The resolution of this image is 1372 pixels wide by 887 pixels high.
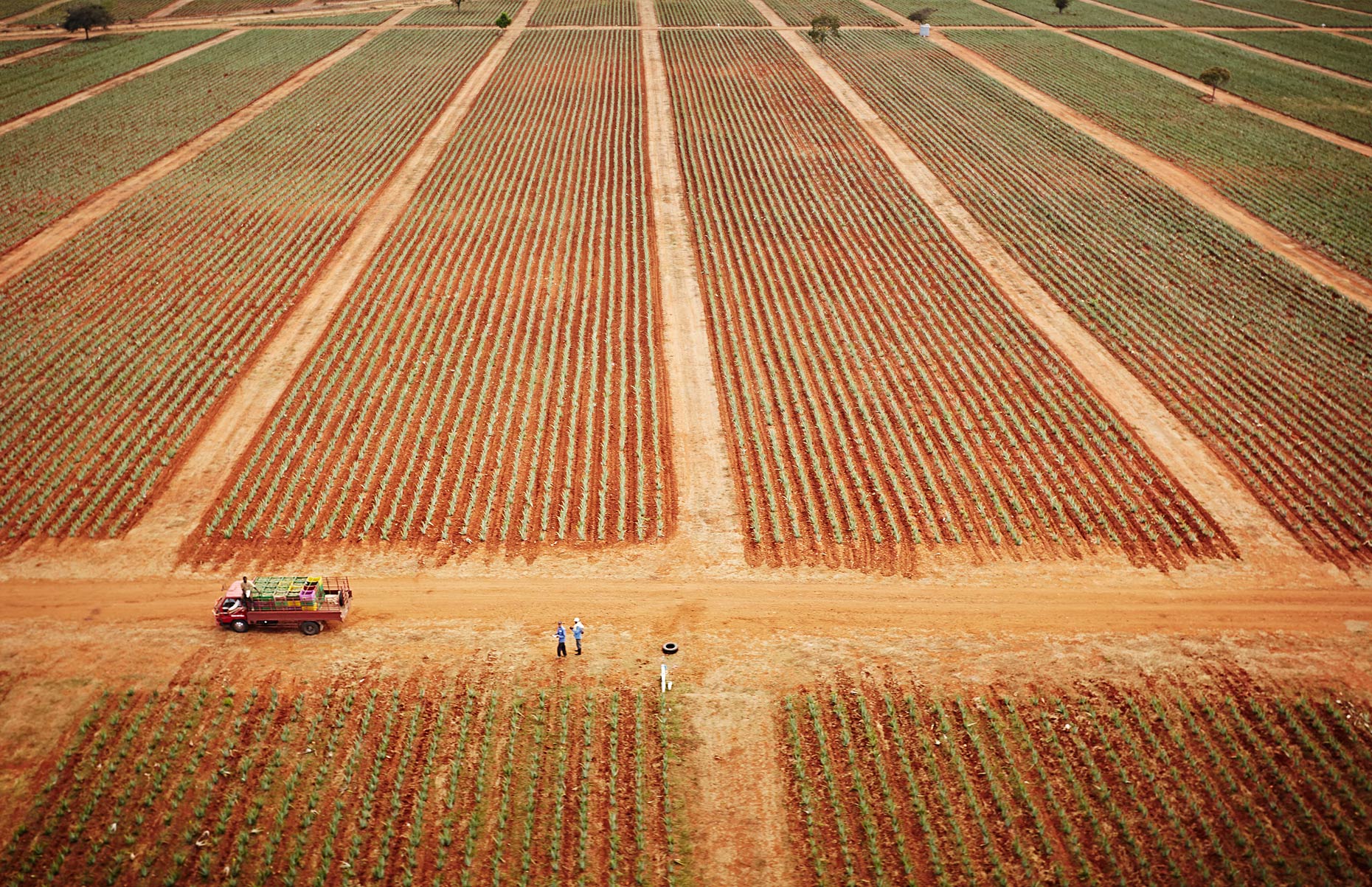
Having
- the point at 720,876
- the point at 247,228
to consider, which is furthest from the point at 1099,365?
the point at 247,228

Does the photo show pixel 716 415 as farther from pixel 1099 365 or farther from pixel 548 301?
pixel 1099 365

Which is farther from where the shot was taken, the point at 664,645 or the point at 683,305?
the point at 683,305

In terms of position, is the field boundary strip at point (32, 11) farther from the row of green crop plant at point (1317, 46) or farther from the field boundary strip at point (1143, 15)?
the row of green crop plant at point (1317, 46)

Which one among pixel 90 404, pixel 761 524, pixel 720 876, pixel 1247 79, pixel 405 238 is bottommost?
pixel 720 876

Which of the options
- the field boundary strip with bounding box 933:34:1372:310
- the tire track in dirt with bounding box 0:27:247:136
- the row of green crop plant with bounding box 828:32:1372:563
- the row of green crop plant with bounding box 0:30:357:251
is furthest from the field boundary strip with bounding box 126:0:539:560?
the field boundary strip with bounding box 933:34:1372:310

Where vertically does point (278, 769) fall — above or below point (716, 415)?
below

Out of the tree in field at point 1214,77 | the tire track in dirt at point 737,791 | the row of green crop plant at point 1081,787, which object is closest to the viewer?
the row of green crop plant at point 1081,787

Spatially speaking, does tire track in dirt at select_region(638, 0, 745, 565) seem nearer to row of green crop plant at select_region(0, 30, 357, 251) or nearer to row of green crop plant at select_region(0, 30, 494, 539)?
row of green crop plant at select_region(0, 30, 494, 539)

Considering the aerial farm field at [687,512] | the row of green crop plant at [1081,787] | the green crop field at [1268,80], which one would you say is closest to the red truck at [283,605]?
the aerial farm field at [687,512]
